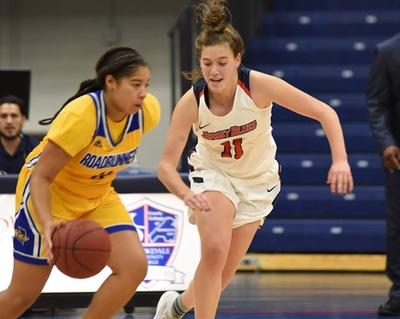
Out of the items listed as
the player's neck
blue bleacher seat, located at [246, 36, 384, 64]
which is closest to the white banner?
the player's neck

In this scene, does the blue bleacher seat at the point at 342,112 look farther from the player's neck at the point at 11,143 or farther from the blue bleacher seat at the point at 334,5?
the player's neck at the point at 11,143

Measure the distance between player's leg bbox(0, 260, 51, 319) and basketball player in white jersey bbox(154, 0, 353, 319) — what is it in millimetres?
729

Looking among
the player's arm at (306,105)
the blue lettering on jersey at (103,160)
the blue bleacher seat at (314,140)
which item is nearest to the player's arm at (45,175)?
the blue lettering on jersey at (103,160)

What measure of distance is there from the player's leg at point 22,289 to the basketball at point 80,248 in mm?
269

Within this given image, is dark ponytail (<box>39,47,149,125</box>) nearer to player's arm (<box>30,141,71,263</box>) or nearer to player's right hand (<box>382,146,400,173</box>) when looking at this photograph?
player's arm (<box>30,141,71,263</box>)

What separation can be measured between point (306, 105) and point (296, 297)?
3.21 meters

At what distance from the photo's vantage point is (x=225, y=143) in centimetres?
499

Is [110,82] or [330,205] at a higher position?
[110,82]

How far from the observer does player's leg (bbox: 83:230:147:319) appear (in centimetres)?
439

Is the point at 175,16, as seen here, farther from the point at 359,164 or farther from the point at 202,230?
the point at 202,230

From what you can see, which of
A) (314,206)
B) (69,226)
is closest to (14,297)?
(69,226)

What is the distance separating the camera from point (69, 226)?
4258 millimetres

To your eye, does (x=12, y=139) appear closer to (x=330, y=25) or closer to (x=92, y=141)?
(x=92, y=141)

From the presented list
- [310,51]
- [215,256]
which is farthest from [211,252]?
[310,51]
